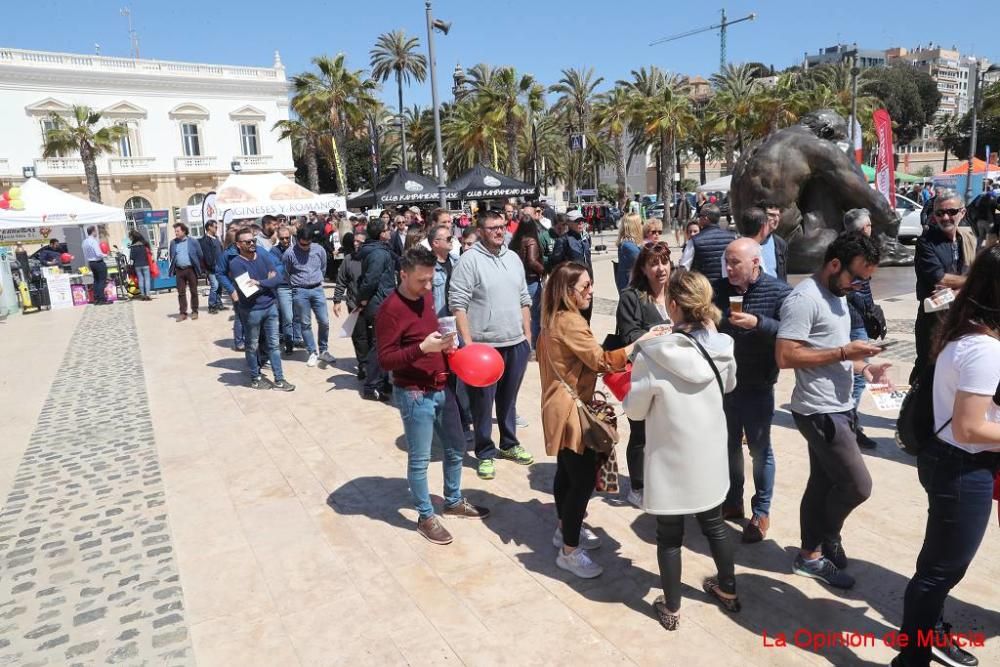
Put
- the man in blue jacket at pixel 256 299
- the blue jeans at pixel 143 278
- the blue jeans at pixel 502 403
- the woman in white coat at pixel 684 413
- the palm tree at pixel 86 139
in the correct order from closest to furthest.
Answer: the woman in white coat at pixel 684 413 < the blue jeans at pixel 502 403 < the man in blue jacket at pixel 256 299 < the blue jeans at pixel 143 278 < the palm tree at pixel 86 139

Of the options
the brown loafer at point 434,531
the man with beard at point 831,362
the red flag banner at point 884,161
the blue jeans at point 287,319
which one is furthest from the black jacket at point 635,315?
the red flag banner at point 884,161

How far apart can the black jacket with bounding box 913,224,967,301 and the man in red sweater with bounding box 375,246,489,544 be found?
3494 mm

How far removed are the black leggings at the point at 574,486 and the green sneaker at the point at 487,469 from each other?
141 cm

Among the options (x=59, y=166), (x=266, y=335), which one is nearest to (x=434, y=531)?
(x=266, y=335)

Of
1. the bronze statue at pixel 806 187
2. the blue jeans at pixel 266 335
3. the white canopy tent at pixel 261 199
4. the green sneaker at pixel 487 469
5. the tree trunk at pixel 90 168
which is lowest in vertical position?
the green sneaker at pixel 487 469

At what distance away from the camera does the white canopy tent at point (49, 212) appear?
16.2 meters

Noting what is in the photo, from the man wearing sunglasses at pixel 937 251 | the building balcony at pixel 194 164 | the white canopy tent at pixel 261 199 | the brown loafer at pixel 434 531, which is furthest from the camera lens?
the building balcony at pixel 194 164

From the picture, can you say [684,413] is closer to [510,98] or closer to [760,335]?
[760,335]

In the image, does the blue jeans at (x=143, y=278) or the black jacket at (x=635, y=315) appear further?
the blue jeans at (x=143, y=278)

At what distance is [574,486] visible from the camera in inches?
144

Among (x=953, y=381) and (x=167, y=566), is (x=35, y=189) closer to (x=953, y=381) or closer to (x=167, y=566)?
(x=167, y=566)

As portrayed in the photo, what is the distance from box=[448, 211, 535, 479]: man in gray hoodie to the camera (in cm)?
525

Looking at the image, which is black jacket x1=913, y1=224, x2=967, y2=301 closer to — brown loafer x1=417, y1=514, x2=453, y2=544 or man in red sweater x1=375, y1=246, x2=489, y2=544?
man in red sweater x1=375, y1=246, x2=489, y2=544

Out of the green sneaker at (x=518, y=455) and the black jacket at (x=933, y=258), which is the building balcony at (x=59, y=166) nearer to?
the green sneaker at (x=518, y=455)
